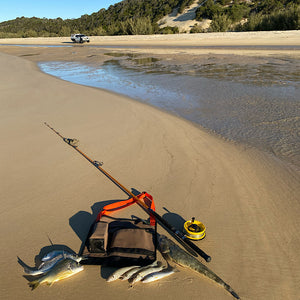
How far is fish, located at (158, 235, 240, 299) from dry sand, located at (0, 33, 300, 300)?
75 mm

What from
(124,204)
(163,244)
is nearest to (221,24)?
(124,204)

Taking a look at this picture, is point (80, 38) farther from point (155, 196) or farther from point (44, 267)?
point (44, 267)

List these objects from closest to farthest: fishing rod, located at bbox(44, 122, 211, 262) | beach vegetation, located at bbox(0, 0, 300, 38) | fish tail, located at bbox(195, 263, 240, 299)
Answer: fish tail, located at bbox(195, 263, 240, 299) < fishing rod, located at bbox(44, 122, 211, 262) < beach vegetation, located at bbox(0, 0, 300, 38)

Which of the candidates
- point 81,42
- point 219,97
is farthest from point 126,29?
point 219,97

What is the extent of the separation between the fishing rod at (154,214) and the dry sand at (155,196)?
11cm

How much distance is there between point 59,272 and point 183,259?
49.8 inches

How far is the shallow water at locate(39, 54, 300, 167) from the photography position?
547cm

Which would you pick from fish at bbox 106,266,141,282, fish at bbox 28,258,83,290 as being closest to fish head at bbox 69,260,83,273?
fish at bbox 28,258,83,290

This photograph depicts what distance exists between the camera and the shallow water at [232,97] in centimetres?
547

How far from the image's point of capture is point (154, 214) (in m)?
2.84

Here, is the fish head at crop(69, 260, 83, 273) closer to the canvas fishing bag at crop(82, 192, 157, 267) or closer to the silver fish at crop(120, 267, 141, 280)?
the canvas fishing bag at crop(82, 192, 157, 267)

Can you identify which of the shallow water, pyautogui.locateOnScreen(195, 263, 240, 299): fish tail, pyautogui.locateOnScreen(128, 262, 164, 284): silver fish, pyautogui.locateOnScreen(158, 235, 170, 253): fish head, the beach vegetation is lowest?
pyautogui.locateOnScreen(195, 263, 240, 299): fish tail

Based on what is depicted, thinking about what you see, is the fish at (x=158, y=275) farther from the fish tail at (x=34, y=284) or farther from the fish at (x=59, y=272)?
the fish tail at (x=34, y=284)

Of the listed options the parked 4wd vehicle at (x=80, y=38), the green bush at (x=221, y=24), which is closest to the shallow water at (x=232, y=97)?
the green bush at (x=221, y=24)
